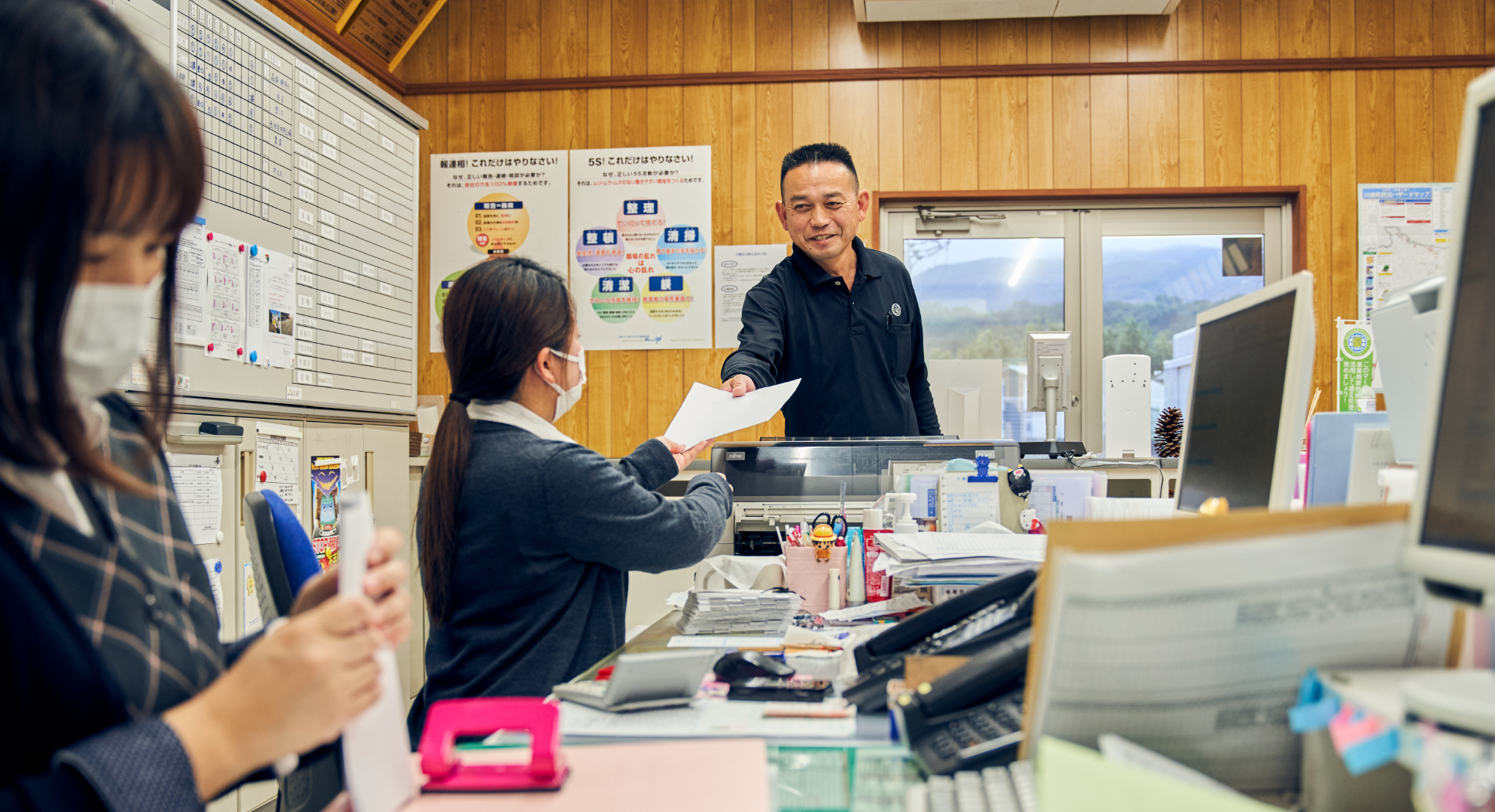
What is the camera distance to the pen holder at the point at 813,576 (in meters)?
1.68

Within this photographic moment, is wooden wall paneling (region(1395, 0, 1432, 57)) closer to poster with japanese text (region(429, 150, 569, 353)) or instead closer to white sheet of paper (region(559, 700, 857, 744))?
poster with japanese text (region(429, 150, 569, 353))

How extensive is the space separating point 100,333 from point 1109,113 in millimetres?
Result: 4081

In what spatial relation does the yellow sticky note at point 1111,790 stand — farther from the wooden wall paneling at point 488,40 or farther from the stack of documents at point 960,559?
the wooden wall paneling at point 488,40

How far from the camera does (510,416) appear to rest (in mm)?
1502

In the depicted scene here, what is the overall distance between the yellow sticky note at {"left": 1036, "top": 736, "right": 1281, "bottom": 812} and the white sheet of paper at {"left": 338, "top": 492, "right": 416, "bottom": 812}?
0.43 meters

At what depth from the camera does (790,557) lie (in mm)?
1703

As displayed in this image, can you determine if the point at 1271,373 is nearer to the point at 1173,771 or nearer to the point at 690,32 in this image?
the point at 1173,771

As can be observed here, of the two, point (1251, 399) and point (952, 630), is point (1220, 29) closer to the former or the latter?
point (1251, 399)

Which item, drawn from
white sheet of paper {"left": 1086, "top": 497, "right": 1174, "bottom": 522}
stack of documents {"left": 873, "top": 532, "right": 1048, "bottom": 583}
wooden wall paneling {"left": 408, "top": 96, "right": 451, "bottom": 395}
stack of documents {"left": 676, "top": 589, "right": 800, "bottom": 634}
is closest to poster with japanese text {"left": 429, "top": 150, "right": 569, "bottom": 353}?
wooden wall paneling {"left": 408, "top": 96, "right": 451, "bottom": 395}

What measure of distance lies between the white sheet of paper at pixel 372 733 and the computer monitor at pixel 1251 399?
90 cm

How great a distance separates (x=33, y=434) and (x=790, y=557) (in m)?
1.27

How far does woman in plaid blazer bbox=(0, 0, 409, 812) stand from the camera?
1.90ft

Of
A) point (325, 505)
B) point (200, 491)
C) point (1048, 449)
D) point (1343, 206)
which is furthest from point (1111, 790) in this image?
point (1343, 206)

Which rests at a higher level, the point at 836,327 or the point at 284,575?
the point at 836,327
